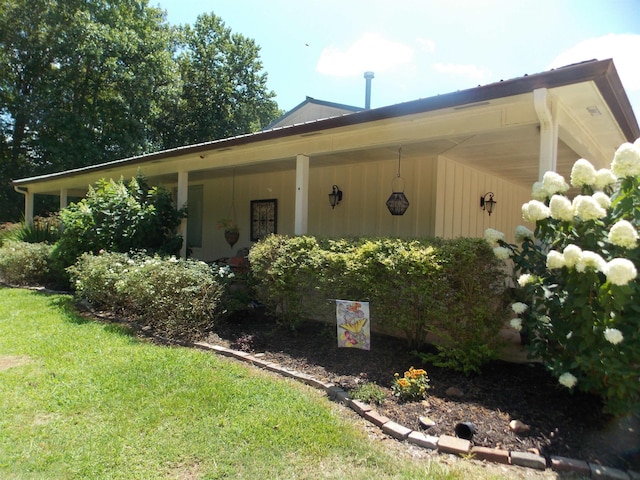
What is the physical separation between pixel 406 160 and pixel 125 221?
16.9 ft

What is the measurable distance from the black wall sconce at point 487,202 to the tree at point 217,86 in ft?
68.1

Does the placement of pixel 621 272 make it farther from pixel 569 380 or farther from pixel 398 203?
pixel 398 203

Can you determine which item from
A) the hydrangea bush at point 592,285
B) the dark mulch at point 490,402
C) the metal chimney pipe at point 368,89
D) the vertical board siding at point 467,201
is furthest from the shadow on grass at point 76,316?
the metal chimney pipe at point 368,89

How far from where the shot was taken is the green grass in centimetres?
251

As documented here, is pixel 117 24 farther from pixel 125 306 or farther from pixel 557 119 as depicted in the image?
pixel 557 119

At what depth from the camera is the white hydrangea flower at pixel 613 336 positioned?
8.46 feet

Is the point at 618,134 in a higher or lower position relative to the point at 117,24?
lower

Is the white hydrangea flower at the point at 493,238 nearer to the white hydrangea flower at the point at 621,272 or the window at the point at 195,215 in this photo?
the white hydrangea flower at the point at 621,272

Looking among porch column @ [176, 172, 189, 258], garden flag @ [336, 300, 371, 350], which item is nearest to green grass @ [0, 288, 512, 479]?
garden flag @ [336, 300, 371, 350]

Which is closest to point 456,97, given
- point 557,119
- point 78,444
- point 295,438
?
point 557,119

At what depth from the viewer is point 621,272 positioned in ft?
8.16

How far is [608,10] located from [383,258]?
10.9ft

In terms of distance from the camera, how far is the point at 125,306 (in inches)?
252

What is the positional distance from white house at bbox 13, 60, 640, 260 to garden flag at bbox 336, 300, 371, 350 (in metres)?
2.07
